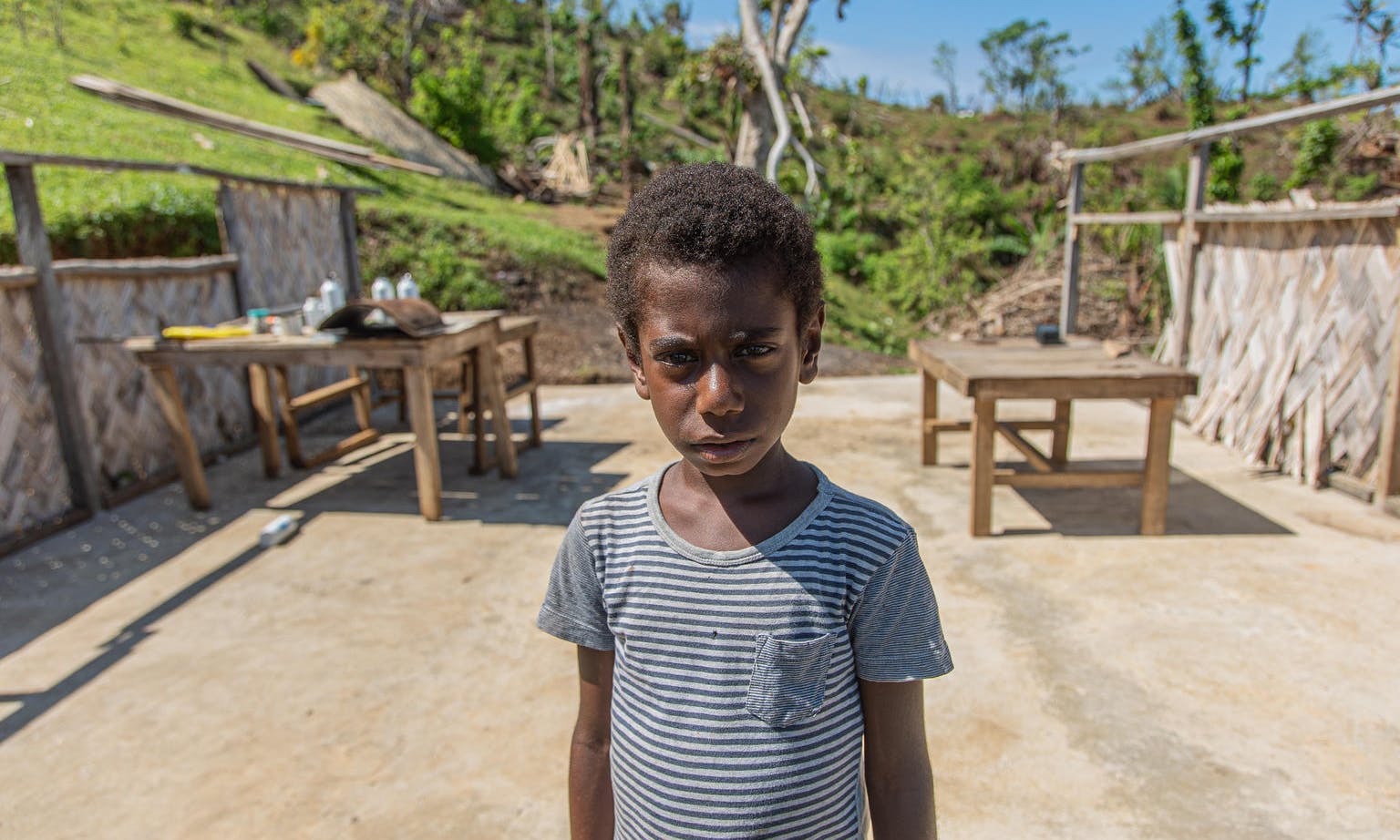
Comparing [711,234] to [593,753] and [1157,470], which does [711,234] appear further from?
[1157,470]

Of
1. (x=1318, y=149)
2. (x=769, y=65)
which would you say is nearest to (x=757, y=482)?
(x=769, y=65)

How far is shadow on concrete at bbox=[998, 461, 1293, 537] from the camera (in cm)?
442

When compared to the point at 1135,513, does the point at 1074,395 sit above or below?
above

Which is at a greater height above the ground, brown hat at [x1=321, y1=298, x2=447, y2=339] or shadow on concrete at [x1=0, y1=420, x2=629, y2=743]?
brown hat at [x1=321, y1=298, x2=447, y2=339]

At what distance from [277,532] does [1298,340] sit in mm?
5874

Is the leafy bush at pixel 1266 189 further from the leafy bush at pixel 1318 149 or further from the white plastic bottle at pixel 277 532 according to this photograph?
the white plastic bottle at pixel 277 532

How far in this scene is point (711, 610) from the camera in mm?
1220

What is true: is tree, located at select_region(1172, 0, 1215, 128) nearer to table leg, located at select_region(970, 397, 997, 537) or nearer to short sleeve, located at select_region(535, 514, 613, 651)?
table leg, located at select_region(970, 397, 997, 537)

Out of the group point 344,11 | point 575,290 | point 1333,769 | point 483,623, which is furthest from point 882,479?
point 344,11

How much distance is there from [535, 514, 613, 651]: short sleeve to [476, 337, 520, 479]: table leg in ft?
13.8

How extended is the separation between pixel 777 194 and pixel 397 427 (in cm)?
623

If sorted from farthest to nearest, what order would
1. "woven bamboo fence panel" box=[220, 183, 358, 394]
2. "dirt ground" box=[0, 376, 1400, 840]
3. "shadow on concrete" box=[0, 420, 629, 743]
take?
1. "woven bamboo fence panel" box=[220, 183, 358, 394]
2. "shadow on concrete" box=[0, 420, 629, 743]
3. "dirt ground" box=[0, 376, 1400, 840]

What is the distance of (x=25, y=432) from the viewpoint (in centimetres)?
455

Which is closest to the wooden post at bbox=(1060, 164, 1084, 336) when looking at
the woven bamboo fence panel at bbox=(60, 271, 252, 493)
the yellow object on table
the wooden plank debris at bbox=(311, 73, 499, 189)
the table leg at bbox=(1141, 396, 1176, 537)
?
the table leg at bbox=(1141, 396, 1176, 537)
